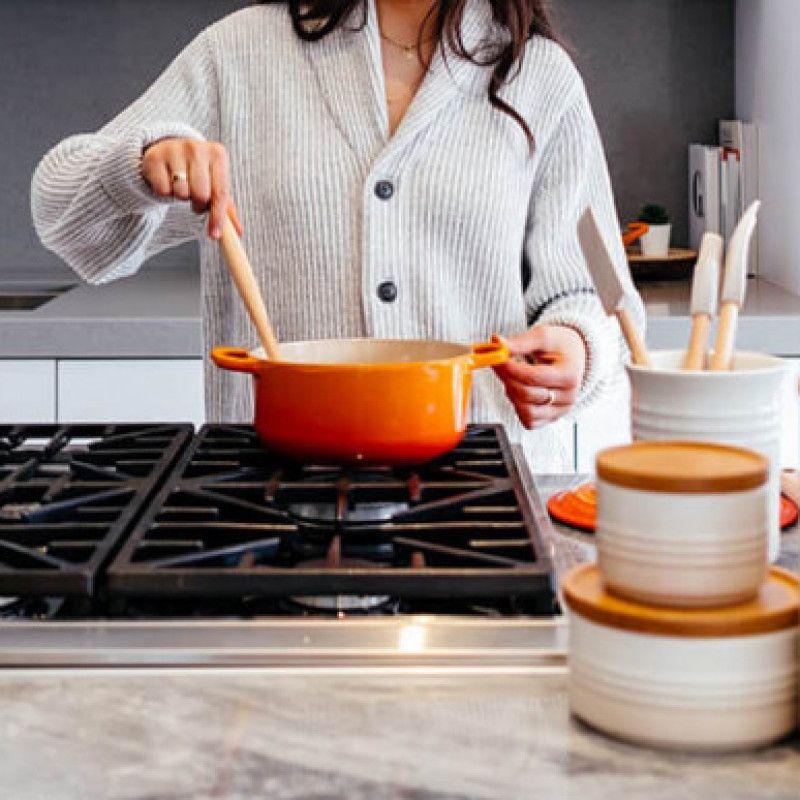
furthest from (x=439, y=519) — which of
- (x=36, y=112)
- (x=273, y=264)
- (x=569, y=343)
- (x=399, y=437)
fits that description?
(x=36, y=112)

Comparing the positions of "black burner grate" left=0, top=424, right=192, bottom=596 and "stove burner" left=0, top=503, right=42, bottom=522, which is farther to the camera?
"stove burner" left=0, top=503, right=42, bottom=522

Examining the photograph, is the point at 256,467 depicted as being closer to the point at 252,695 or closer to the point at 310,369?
the point at 310,369

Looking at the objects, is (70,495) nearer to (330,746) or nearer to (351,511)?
(351,511)

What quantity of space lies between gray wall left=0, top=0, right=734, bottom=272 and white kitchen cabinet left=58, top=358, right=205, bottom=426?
792 mm

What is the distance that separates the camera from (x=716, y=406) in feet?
2.78

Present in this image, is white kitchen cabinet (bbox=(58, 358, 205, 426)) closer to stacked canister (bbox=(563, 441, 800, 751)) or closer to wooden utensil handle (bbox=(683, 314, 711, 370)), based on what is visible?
wooden utensil handle (bbox=(683, 314, 711, 370))

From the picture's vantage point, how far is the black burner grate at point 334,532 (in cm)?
86

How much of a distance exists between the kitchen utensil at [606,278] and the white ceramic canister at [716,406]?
4cm

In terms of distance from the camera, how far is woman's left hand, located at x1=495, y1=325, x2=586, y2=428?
4.66 feet

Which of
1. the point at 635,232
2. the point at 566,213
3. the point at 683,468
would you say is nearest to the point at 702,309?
the point at 683,468

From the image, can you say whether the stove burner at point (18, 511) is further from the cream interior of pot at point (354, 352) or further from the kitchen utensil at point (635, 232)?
the kitchen utensil at point (635, 232)

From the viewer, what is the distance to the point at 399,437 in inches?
43.9

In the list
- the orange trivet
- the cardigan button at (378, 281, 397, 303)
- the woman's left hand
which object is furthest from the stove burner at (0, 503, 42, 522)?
the cardigan button at (378, 281, 397, 303)

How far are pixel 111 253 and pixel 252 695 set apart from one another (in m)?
0.94
